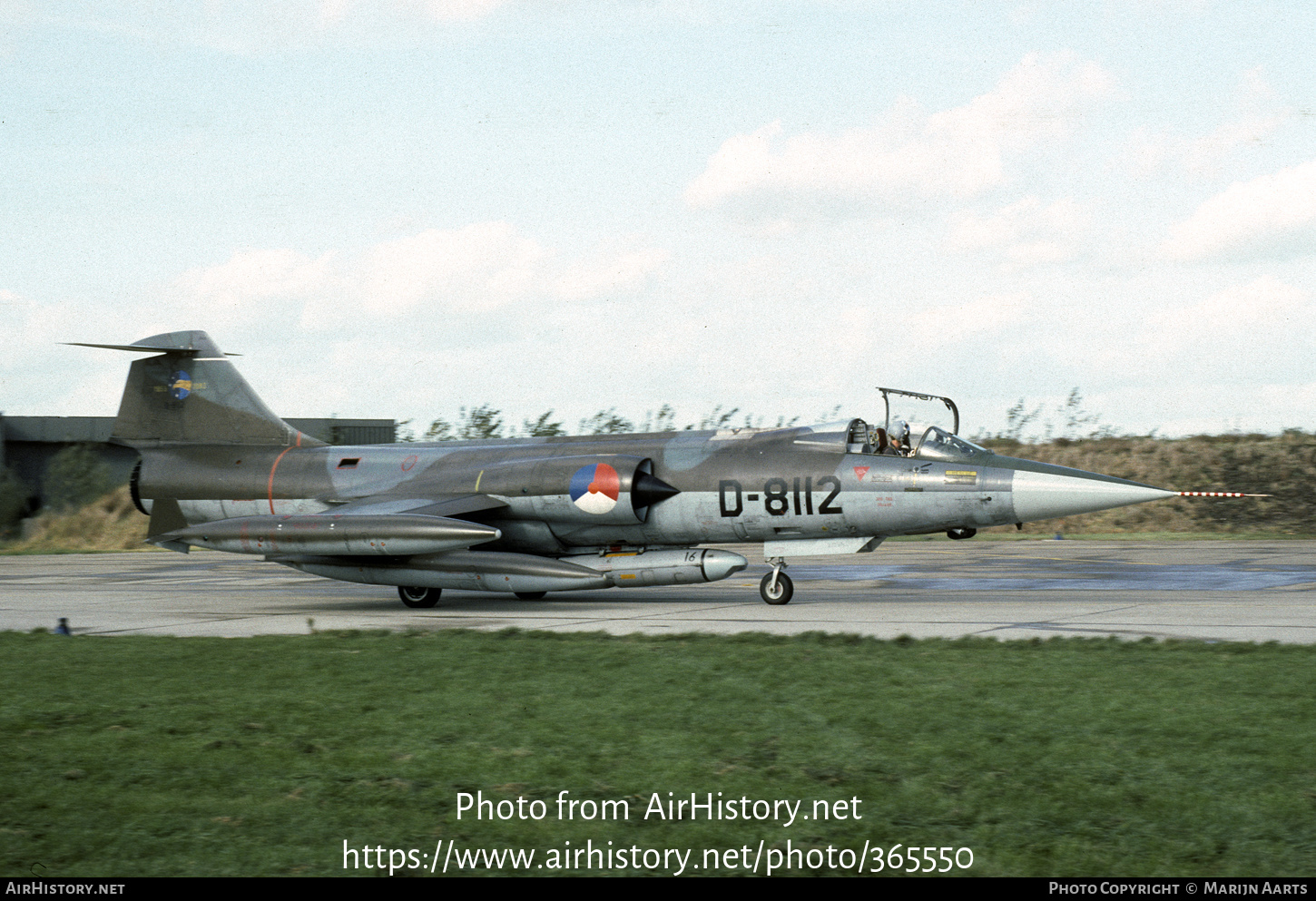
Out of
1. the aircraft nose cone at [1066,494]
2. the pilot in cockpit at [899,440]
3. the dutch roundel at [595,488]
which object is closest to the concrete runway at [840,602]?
the aircraft nose cone at [1066,494]

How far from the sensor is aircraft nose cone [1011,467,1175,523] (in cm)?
1453

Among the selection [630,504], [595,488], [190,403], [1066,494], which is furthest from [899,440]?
[190,403]

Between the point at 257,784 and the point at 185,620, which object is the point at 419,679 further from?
the point at 185,620

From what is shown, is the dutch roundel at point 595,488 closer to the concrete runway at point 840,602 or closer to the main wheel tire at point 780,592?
the concrete runway at point 840,602

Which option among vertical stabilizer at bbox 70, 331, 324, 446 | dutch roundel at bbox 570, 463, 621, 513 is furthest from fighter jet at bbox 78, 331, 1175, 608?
vertical stabilizer at bbox 70, 331, 324, 446

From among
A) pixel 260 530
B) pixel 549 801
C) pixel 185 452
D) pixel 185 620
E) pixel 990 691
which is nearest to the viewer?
pixel 549 801

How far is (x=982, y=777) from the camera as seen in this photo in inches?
225

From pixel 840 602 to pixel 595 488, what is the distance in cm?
377

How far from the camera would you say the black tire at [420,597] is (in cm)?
1709

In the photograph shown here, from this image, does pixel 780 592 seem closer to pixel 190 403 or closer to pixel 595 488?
pixel 595 488

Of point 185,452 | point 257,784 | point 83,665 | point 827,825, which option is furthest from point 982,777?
point 185,452

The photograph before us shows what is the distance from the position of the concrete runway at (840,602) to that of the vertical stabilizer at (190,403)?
8.85 ft

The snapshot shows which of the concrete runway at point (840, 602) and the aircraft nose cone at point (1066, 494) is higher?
the aircraft nose cone at point (1066, 494)

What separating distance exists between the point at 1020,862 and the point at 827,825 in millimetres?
845
